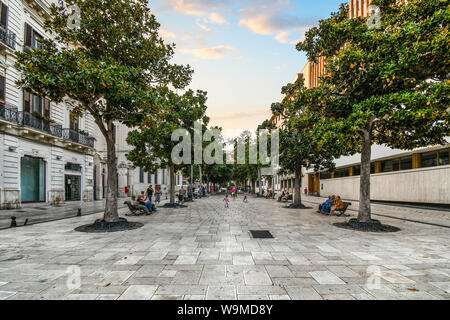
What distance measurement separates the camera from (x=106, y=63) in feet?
30.2

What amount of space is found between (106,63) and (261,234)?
27.9 feet

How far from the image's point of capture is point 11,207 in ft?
51.3

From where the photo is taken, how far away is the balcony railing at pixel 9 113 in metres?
15.2

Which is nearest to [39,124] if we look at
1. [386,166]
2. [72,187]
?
[72,187]

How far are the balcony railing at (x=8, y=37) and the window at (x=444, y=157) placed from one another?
1148 inches

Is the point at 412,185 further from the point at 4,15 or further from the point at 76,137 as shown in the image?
the point at 4,15

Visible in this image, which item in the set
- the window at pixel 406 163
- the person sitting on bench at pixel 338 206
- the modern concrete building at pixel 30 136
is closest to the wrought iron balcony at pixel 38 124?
the modern concrete building at pixel 30 136

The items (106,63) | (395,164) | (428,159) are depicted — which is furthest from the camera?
(395,164)

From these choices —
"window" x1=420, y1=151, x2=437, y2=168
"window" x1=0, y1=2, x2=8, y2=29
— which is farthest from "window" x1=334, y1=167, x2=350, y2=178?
"window" x1=0, y1=2, x2=8, y2=29

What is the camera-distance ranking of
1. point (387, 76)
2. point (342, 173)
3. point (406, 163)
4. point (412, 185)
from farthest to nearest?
point (342, 173) < point (406, 163) < point (412, 185) < point (387, 76)

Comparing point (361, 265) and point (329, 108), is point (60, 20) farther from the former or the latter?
point (361, 265)

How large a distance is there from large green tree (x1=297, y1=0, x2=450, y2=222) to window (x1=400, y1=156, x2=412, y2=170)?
39.2 ft

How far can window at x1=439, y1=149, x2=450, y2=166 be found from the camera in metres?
16.1
